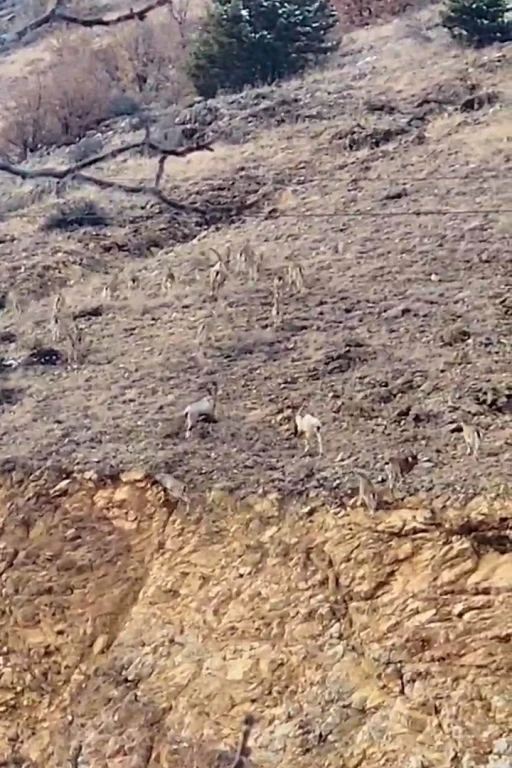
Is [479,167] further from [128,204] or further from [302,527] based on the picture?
[302,527]

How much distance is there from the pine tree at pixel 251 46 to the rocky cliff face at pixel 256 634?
23.3ft

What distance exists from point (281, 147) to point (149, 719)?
225 inches

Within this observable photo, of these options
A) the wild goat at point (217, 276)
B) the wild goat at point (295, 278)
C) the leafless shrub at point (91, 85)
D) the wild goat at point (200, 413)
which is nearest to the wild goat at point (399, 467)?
the wild goat at point (200, 413)

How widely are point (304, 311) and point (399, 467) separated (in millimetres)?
1681

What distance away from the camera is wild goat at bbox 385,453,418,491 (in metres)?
4.32

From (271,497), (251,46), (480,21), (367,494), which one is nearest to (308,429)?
(271,497)

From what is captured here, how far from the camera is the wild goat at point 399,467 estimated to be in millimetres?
4316

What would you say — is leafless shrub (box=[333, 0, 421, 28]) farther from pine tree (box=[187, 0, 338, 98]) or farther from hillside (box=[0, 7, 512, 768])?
hillside (box=[0, 7, 512, 768])

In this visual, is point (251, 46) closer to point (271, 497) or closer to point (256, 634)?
point (271, 497)

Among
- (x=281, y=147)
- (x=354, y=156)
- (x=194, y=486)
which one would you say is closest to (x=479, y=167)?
(x=354, y=156)

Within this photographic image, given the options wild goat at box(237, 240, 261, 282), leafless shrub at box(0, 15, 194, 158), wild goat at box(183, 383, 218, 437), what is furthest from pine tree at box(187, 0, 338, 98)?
wild goat at box(183, 383, 218, 437)

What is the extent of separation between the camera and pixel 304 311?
5.87 meters

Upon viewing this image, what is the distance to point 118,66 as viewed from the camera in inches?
475

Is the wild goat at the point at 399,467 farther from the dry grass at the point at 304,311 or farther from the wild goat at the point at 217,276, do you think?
the wild goat at the point at 217,276
